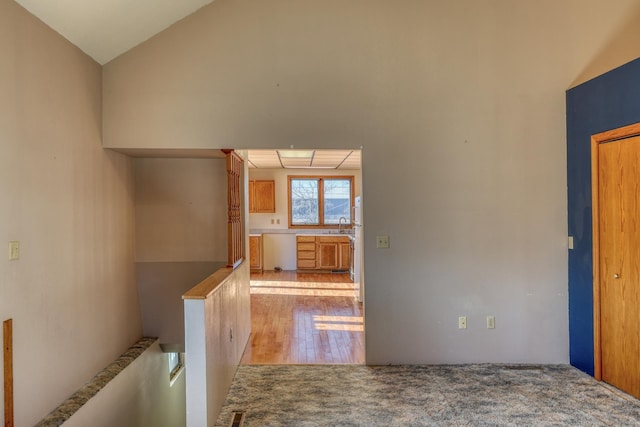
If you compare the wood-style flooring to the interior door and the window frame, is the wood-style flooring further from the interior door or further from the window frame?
the interior door

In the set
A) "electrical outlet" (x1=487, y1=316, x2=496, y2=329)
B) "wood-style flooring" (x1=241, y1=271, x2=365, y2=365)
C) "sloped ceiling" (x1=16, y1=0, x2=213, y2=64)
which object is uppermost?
"sloped ceiling" (x1=16, y1=0, x2=213, y2=64)

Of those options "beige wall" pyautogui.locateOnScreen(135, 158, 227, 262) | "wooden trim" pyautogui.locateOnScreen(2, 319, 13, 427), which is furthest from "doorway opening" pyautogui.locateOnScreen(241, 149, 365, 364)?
"wooden trim" pyautogui.locateOnScreen(2, 319, 13, 427)

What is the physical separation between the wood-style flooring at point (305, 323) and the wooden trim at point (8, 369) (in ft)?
5.35

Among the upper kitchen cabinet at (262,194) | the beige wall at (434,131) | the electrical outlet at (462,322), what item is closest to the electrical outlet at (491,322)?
the beige wall at (434,131)

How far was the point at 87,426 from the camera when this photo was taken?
2586mm

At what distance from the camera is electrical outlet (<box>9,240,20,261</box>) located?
2131mm

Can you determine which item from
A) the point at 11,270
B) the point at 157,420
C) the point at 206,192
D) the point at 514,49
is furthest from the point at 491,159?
the point at 157,420

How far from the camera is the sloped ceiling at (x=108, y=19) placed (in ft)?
7.73

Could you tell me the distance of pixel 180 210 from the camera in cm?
381

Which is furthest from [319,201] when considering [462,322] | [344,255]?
[462,322]

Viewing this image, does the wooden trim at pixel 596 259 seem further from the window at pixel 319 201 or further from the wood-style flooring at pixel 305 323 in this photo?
the window at pixel 319 201

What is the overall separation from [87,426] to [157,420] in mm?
1452

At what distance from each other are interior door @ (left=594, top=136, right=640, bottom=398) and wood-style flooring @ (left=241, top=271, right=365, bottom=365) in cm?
197

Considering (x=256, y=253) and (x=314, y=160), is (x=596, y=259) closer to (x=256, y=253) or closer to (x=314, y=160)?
(x=314, y=160)
